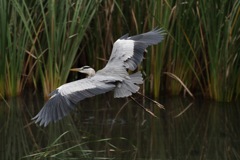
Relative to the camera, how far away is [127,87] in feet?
20.0

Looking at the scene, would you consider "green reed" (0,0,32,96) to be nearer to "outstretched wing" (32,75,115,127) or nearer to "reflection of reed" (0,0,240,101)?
"reflection of reed" (0,0,240,101)

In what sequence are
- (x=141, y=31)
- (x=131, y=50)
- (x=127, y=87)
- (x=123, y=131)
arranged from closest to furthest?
1. (x=127, y=87)
2. (x=131, y=50)
3. (x=123, y=131)
4. (x=141, y=31)

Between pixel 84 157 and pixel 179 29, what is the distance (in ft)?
8.28

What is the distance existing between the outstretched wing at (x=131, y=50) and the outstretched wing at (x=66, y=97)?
1.93ft

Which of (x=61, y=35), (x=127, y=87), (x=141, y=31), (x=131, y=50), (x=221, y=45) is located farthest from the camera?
(x=141, y=31)

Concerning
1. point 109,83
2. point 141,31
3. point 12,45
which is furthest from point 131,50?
point 12,45

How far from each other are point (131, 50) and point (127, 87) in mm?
719

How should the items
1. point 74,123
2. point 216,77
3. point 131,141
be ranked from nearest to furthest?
point 131,141 → point 74,123 → point 216,77

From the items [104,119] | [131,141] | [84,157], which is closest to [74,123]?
[104,119]

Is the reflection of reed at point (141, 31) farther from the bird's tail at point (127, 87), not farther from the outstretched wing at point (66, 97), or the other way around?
the outstretched wing at point (66, 97)

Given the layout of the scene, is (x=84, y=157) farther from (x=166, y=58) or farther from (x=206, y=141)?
(x=166, y=58)

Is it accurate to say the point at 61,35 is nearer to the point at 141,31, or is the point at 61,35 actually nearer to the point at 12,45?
the point at 12,45

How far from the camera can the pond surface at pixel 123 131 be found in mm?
6191

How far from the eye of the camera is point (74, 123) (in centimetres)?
744
